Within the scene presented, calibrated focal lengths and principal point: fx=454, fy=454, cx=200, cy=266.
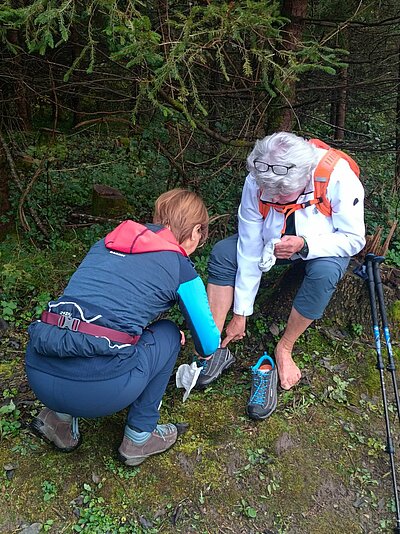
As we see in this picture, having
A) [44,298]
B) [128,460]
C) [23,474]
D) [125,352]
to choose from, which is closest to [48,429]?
[23,474]

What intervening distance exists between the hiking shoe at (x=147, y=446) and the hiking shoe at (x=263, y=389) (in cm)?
52

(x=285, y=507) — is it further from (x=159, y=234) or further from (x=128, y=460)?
(x=159, y=234)

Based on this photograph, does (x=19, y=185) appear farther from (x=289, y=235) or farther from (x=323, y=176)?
(x=323, y=176)

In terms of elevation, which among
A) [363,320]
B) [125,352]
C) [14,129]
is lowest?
[363,320]

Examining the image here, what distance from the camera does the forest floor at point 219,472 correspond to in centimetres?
226

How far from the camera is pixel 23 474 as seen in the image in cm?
238

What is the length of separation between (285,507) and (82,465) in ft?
3.59

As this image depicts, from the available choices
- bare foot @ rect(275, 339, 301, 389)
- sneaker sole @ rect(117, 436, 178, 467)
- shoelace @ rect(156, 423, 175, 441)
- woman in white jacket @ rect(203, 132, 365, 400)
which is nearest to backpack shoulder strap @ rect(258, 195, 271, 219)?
woman in white jacket @ rect(203, 132, 365, 400)

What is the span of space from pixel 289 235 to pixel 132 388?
1453 millimetres

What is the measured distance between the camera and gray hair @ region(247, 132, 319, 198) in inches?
102

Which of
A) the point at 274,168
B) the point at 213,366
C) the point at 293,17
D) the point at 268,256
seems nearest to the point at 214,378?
the point at 213,366

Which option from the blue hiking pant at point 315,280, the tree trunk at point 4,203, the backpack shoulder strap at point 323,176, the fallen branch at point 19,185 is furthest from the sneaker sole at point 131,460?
the tree trunk at point 4,203

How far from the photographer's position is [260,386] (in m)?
2.88

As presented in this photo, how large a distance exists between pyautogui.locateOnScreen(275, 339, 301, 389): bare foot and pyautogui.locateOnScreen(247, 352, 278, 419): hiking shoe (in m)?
0.06
